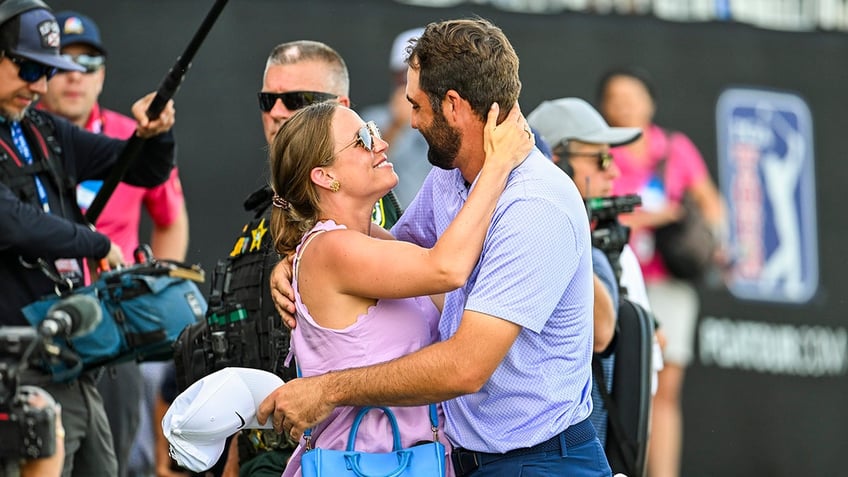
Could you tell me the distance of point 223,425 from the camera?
3.72 m

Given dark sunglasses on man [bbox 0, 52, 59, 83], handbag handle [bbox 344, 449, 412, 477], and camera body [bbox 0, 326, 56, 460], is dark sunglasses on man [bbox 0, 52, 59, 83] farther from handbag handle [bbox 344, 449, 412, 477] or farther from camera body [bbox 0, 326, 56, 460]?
handbag handle [bbox 344, 449, 412, 477]

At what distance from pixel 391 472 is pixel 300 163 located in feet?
2.68

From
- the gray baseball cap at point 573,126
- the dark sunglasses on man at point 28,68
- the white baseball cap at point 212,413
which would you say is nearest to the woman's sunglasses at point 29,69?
the dark sunglasses on man at point 28,68

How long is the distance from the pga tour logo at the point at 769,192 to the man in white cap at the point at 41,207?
413 cm

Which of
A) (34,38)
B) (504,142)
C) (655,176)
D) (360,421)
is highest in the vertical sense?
(34,38)

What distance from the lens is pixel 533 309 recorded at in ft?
11.5

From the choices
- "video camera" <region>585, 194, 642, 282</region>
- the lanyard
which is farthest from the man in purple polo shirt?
the lanyard

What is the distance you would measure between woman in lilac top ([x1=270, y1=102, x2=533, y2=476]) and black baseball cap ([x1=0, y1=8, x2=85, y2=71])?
6.09ft

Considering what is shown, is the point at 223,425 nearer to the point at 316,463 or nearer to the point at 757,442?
the point at 316,463

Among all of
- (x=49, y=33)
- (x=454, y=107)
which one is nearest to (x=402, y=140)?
(x=49, y=33)

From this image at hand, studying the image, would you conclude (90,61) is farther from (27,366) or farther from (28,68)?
(27,366)

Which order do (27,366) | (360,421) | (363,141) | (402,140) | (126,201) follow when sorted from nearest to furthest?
(360,421)
(363,141)
(27,366)
(126,201)
(402,140)

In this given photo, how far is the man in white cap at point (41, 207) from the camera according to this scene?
17.4 feet

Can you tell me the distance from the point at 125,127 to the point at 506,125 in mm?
3651
